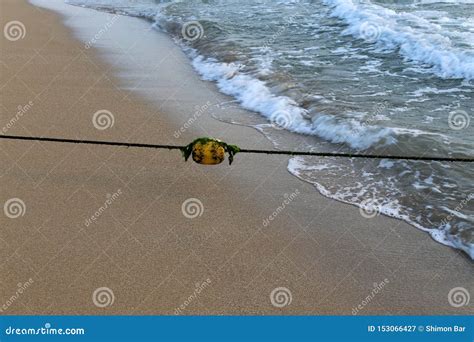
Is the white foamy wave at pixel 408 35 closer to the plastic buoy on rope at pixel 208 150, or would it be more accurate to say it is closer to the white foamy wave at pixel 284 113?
the white foamy wave at pixel 284 113

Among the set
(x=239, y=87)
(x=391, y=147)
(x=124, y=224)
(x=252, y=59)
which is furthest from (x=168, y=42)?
(x=124, y=224)

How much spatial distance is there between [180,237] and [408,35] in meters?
7.28

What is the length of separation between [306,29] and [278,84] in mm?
3952

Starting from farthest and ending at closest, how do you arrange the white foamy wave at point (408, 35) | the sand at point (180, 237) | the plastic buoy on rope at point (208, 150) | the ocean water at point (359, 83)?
1. the white foamy wave at point (408, 35)
2. the ocean water at point (359, 83)
3. the sand at point (180, 237)
4. the plastic buoy on rope at point (208, 150)

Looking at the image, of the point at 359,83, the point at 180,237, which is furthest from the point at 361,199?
the point at 359,83

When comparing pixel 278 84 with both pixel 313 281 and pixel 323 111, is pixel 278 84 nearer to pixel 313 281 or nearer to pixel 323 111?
pixel 323 111

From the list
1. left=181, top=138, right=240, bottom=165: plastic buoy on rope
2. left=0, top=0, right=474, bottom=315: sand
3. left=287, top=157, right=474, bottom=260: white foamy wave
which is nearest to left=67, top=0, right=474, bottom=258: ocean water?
left=287, top=157, right=474, bottom=260: white foamy wave

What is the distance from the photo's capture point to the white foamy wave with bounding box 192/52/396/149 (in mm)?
6219

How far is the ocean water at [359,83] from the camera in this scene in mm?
5236

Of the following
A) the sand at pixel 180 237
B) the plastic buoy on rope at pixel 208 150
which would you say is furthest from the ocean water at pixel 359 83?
the plastic buoy on rope at pixel 208 150

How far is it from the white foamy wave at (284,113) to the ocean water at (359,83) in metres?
0.02

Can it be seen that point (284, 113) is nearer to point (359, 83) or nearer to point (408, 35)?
point (359, 83)

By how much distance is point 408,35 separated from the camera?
33.9 feet

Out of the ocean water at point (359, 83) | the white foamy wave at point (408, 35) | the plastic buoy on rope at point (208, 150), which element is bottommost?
the white foamy wave at point (408, 35)
